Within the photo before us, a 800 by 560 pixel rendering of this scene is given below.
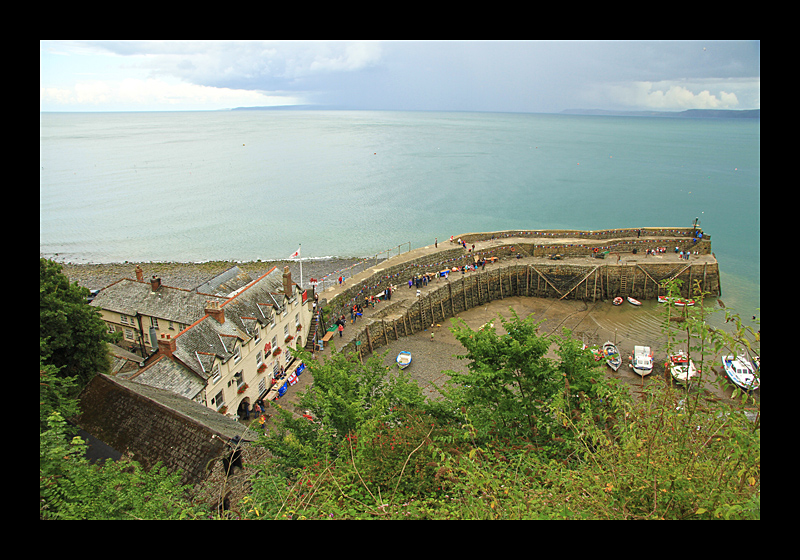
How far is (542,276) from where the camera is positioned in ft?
117

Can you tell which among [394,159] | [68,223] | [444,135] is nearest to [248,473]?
[68,223]

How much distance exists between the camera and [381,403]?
34.7ft

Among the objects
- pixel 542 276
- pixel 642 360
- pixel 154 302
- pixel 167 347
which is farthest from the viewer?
pixel 542 276

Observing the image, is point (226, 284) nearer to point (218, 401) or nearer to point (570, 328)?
point (218, 401)

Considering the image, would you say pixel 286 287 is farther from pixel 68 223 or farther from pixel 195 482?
pixel 68 223

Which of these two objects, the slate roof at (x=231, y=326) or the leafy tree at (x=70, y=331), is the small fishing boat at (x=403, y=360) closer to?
the slate roof at (x=231, y=326)

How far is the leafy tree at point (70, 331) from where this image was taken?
1464 centimetres

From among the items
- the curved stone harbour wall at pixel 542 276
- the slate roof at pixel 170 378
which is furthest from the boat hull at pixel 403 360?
the slate roof at pixel 170 378

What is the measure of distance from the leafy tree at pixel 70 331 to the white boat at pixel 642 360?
24.0 metres

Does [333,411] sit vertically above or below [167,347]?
below

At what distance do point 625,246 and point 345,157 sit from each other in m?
92.0

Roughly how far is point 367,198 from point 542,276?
144 feet

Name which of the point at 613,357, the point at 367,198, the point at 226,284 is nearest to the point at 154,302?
the point at 226,284

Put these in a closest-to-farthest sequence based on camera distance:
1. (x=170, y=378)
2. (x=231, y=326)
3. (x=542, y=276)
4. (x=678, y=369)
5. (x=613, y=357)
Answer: (x=678, y=369) → (x=170, y=378) → (x=231, y=326) → (x=613, y=357) → (x=542, y=276)
